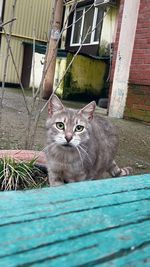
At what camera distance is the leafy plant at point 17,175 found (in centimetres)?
241

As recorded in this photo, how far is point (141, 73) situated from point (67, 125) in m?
4.49

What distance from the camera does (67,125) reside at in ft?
8.12

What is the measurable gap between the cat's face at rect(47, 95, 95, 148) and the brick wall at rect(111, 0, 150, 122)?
400cm

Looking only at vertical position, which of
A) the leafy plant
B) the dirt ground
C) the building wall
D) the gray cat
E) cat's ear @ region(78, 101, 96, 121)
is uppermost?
the building wall

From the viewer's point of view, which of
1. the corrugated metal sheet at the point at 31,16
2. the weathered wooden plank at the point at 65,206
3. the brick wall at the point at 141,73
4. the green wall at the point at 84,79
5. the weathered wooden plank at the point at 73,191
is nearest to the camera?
the weathered wooden plank at the point at 65,206

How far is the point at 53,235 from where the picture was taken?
2.83 feet

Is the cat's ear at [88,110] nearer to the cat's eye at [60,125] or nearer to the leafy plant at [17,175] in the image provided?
the cat's eye at [60,125]

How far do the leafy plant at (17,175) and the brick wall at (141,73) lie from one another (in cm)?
420

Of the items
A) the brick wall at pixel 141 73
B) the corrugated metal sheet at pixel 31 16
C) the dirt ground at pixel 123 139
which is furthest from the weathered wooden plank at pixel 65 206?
the corrugated metal sheet at pixel 31 16

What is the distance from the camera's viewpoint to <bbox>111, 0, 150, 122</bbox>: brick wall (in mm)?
6504

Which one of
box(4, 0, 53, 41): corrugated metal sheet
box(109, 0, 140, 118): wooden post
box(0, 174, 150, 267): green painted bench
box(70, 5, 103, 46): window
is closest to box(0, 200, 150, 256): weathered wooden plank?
box(0, 174, 150, 267): green painted bench

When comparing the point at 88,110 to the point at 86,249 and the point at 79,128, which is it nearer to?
the point at 79,128

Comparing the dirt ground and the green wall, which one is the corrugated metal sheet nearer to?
the green wall

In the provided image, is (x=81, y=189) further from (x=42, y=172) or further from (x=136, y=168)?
(x=136, y=168)
